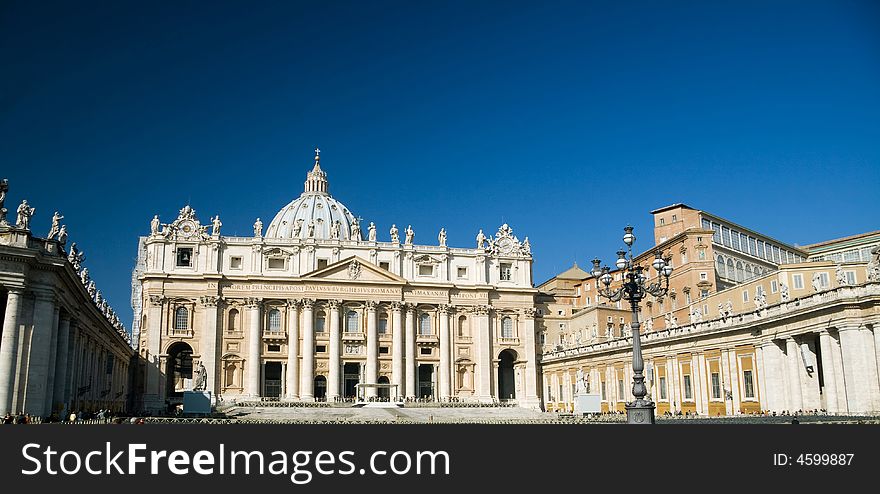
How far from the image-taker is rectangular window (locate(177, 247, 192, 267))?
274ft

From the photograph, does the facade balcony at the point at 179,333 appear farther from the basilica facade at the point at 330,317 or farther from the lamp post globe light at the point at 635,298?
the lamp post globe light at the point at 635,298

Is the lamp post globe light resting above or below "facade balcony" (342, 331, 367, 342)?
below

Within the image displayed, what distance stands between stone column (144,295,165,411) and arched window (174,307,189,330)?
5.98 ft

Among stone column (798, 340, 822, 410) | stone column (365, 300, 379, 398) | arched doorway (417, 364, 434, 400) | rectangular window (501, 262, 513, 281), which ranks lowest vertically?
stone column (798, 340, 822, 410)

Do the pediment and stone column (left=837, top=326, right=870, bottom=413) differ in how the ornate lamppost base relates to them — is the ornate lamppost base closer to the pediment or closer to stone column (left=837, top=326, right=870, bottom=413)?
stone column (left=837, top=326, right=870, bottom=413)

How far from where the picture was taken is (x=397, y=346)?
8588 centimetres

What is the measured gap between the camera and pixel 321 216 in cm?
12606

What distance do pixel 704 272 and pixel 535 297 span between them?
27.3 m

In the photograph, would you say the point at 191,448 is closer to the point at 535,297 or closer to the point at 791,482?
the point at 791,482

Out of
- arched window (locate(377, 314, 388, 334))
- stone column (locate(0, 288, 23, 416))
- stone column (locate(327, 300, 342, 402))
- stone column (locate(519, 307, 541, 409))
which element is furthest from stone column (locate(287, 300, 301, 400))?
stone column (locate(0, 288, 23, 416))

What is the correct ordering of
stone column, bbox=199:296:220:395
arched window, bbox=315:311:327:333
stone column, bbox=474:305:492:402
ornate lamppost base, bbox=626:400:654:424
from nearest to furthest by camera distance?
ornate lamppost base, bbox=626:400:654:424 → stone column, bbox=199:296:220:395 → arched window, bbox=315:311:327:333 → stone column, bbox=474:305:492:402

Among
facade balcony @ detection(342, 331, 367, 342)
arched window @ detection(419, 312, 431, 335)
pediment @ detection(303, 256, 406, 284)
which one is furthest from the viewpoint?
arched window @ detection(419, 312, 431, 335)

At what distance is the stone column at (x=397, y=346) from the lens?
85.4 meters

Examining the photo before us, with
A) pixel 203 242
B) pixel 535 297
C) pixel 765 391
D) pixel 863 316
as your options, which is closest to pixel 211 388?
pixel 203 242
